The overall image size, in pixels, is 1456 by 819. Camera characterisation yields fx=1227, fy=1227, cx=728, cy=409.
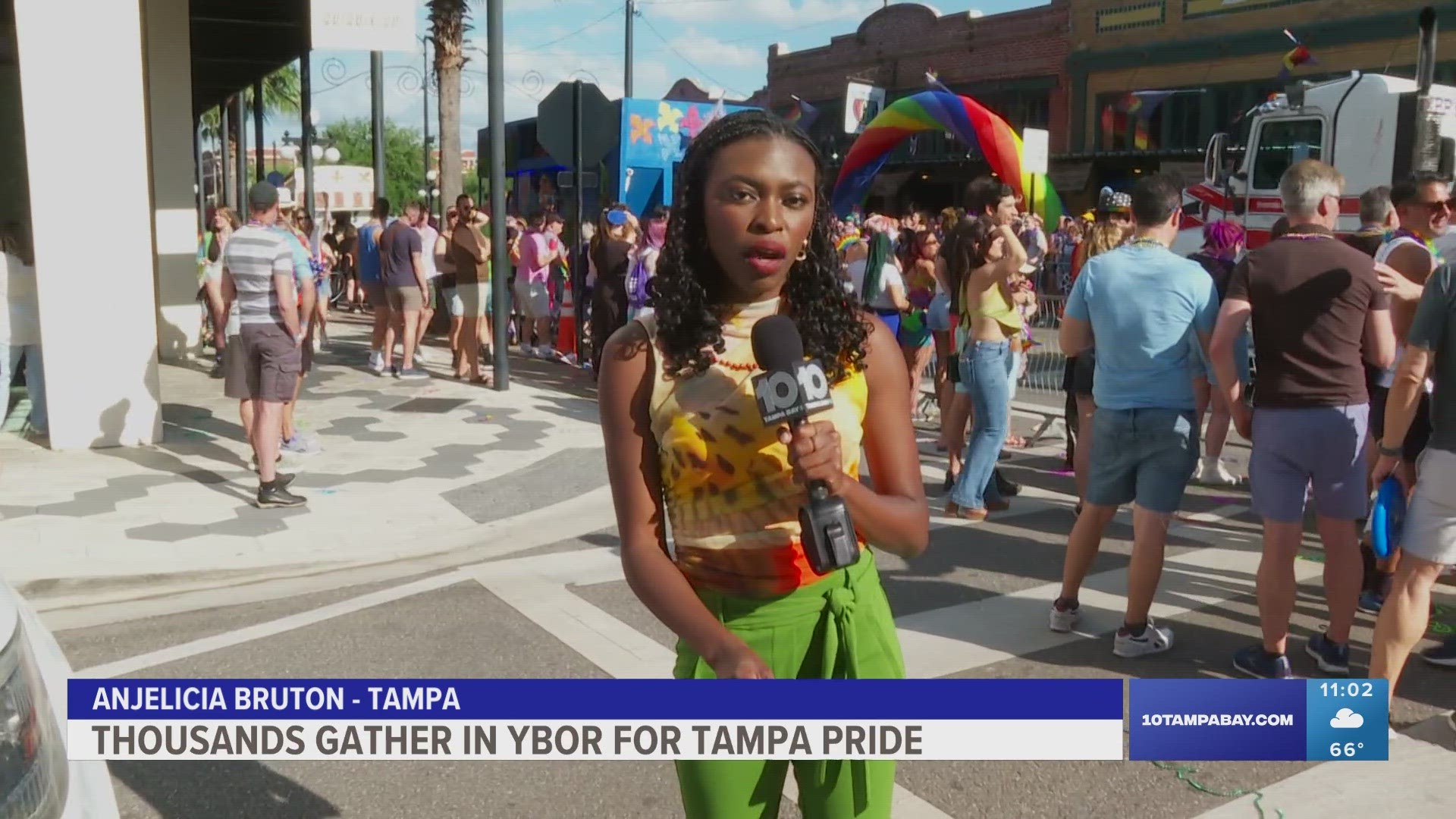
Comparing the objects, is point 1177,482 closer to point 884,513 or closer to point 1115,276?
point 1115,276

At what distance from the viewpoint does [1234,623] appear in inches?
211

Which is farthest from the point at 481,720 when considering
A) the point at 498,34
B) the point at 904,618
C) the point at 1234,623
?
the point at 498,34

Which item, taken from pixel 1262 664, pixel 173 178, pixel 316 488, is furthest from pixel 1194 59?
pixel 1262 664

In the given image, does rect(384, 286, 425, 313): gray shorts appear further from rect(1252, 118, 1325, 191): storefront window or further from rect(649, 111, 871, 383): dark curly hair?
rect(649, 111, 871, 383): dark curly hair

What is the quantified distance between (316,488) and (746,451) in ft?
20.8

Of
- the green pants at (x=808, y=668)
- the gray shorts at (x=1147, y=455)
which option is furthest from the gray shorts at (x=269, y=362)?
the green pants at (x=808, y=668)

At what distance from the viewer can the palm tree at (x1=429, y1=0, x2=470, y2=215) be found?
21.2m

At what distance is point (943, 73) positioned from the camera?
1319 inches

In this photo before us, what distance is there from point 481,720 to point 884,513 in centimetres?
93

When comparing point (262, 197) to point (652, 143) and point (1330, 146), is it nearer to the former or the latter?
point (1330, 146)

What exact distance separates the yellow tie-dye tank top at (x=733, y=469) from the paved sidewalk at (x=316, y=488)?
475 centimetres

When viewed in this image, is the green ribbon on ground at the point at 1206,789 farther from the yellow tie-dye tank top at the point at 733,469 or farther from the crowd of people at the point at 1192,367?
the yellow tie-dye tank top at the point at 733,469

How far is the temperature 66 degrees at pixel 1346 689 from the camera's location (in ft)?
10.1

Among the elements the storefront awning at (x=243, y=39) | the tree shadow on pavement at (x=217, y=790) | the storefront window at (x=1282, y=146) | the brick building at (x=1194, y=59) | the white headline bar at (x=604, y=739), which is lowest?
the tree shadow on pavement at (x=217, y=790)
